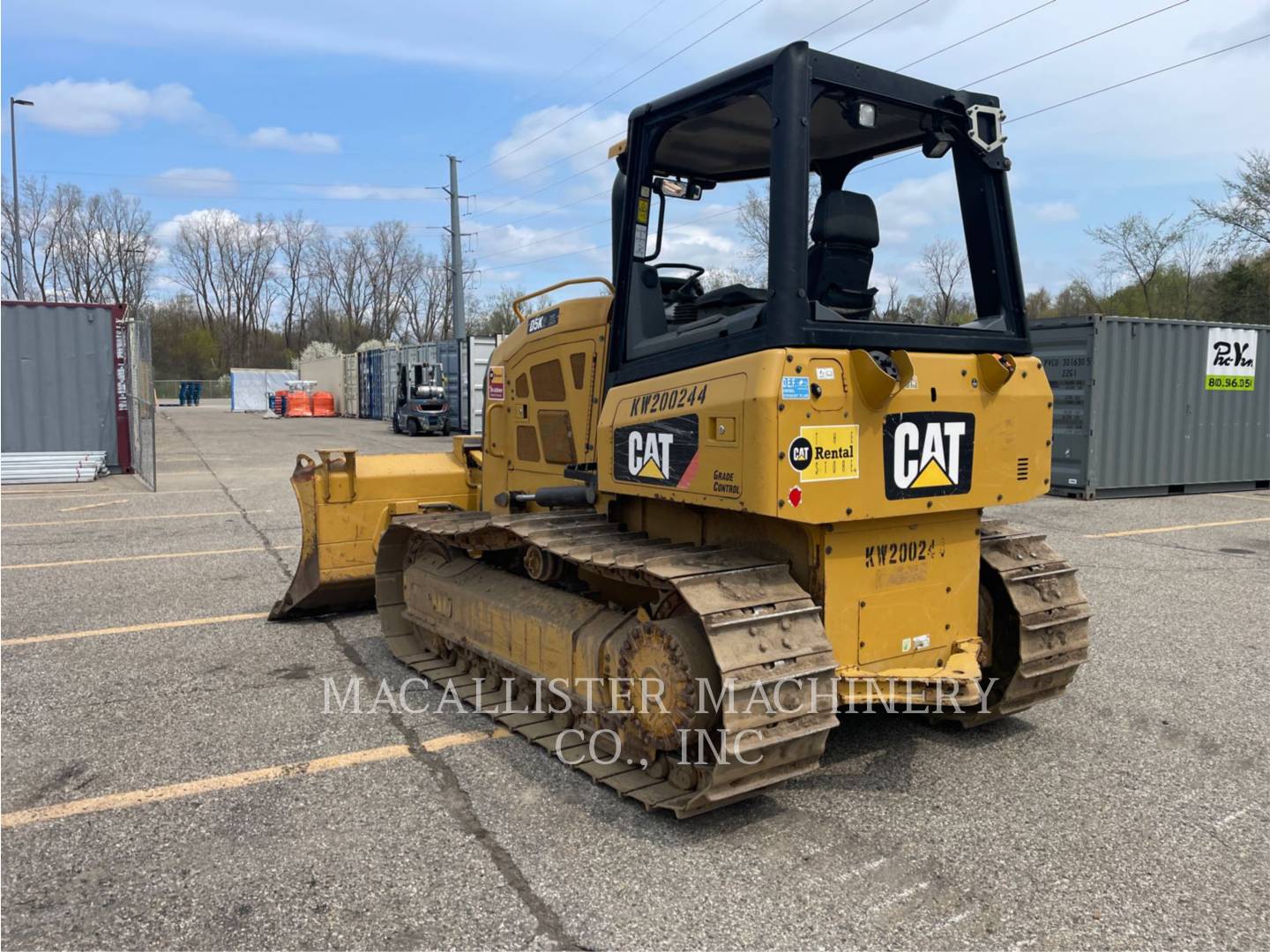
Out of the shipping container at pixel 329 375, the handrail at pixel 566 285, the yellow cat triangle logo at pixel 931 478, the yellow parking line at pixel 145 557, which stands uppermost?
the shipping container at pixel 329 375

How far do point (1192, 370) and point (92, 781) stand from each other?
1619 centimetres

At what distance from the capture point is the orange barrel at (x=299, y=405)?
45.1m

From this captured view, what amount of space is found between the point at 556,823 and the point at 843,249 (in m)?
2.69

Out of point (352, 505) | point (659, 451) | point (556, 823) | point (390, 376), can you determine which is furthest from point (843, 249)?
point (390, 376)

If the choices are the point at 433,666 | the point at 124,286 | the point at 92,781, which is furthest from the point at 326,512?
the point at 124,286

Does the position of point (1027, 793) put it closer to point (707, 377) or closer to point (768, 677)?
point (768, 677)

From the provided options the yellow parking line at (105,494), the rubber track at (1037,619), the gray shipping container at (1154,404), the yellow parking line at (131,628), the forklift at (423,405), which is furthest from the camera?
the forklift at (423,405)

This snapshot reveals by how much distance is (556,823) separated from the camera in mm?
3643

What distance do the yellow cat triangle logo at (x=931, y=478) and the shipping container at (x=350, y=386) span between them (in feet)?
140

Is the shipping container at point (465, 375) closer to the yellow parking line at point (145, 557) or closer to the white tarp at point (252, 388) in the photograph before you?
the yellow parking line at point (145, 557)

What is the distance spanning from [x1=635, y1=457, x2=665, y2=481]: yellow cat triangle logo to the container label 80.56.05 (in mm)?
14483

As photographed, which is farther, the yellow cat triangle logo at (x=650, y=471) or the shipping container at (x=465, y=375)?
the shipping container at (x=465, y=375)

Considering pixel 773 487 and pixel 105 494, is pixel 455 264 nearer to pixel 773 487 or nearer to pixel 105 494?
pixel 105 494

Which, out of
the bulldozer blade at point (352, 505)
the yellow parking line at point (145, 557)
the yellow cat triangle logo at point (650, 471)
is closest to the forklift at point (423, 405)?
the yellow parking line at point (145, 557)
